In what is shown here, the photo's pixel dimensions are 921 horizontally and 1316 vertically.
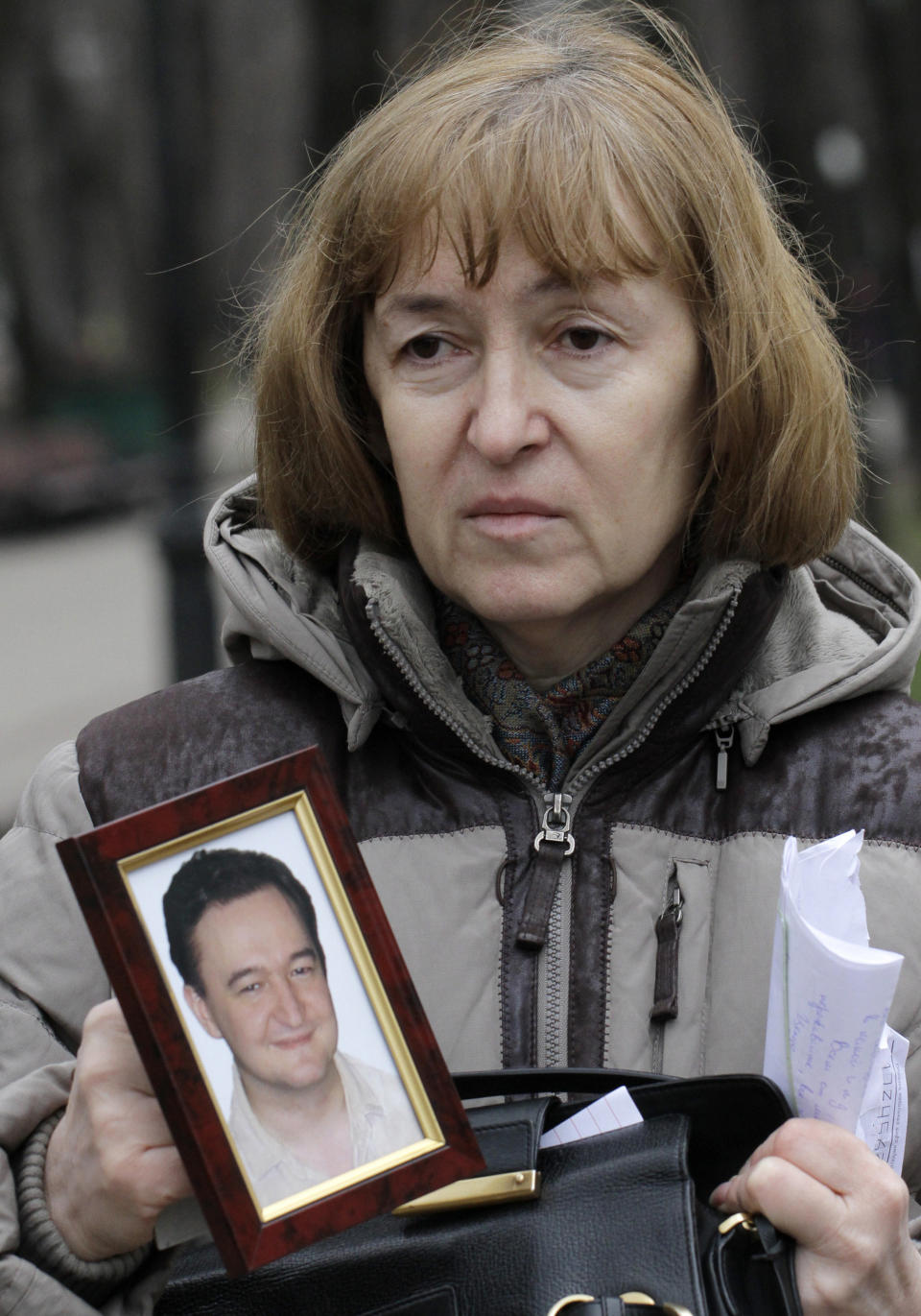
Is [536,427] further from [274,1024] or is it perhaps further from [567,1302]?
[567,1302]

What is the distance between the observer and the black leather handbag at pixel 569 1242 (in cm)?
148

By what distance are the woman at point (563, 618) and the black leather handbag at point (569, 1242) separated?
0.29 m

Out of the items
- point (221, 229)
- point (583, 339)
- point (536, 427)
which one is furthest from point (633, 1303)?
point (221, 229)

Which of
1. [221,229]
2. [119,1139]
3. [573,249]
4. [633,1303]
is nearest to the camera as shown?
[633,1303]

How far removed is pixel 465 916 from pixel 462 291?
778 mm

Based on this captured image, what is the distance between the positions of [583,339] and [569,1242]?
1071 millimetres

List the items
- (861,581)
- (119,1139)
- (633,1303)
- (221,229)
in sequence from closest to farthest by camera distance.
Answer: (633,1303), (119,1139), (861,581), (221,229)

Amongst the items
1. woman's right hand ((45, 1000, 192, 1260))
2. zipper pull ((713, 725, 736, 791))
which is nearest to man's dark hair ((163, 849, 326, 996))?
woman's right hand ((45, 1000, 192, 1260))

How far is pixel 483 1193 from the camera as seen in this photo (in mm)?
1554

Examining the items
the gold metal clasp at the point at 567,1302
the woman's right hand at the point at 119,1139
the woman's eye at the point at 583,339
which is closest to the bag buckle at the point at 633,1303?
the gold metal clasp at the point at 567,1302

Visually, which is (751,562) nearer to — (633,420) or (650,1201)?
(633,420)

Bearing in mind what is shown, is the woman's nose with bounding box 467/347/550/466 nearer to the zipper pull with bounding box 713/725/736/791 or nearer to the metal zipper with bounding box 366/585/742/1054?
the metal zipper with bounding box 366/585/742/1054

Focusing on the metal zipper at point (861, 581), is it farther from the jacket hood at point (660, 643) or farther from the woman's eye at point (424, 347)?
the woman's eye at point (424, 347)

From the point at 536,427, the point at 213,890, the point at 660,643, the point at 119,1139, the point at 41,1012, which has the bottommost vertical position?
the point at 41,1012
